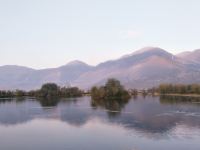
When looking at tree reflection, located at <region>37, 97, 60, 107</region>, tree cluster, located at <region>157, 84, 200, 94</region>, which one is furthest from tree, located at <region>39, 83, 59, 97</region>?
tree cluster, located at <region>157, 84, 200, 94</region>

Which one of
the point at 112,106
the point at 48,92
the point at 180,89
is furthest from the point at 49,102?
the point at 180,89

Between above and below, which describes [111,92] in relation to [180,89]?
below

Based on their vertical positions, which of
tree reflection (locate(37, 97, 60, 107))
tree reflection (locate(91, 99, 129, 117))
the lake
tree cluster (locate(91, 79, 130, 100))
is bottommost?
the lake

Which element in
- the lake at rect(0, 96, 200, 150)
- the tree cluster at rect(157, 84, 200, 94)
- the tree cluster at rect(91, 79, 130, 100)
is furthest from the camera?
the tree cluster at rect(157, 84, 200, 94)

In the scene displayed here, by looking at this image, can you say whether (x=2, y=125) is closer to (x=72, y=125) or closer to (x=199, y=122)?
(x=72, y=125)

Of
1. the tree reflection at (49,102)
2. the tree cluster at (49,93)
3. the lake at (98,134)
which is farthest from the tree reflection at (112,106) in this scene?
the tree cluster at (49,93)

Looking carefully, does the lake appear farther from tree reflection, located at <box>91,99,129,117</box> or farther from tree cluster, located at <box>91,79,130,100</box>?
tree cluster, located at <box>91,79,130,100</box>

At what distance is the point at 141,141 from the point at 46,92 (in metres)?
117

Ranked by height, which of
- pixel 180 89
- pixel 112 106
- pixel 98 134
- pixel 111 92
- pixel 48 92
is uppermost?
pixel 180 89

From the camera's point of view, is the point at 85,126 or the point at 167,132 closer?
the point at 167,132

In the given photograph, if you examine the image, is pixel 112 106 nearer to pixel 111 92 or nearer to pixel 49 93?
pixel 111 92

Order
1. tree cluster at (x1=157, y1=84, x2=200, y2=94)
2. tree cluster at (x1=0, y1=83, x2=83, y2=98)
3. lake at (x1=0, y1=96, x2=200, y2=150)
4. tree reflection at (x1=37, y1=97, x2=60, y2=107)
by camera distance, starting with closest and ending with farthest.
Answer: lake at (x1=0, y1=96, x2=200, y2=150) < tree reflection at (x1=37, y1=97, x2=60, y2=107) < tree cluster at (x1=157, y1=84, x2=200, y2=94) < tree cluster at (x1=0, y1=83, x2=83, y2=98)

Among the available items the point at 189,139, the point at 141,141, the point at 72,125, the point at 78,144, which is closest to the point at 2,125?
the point at 72,125

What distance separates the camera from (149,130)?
4244 centimetres
